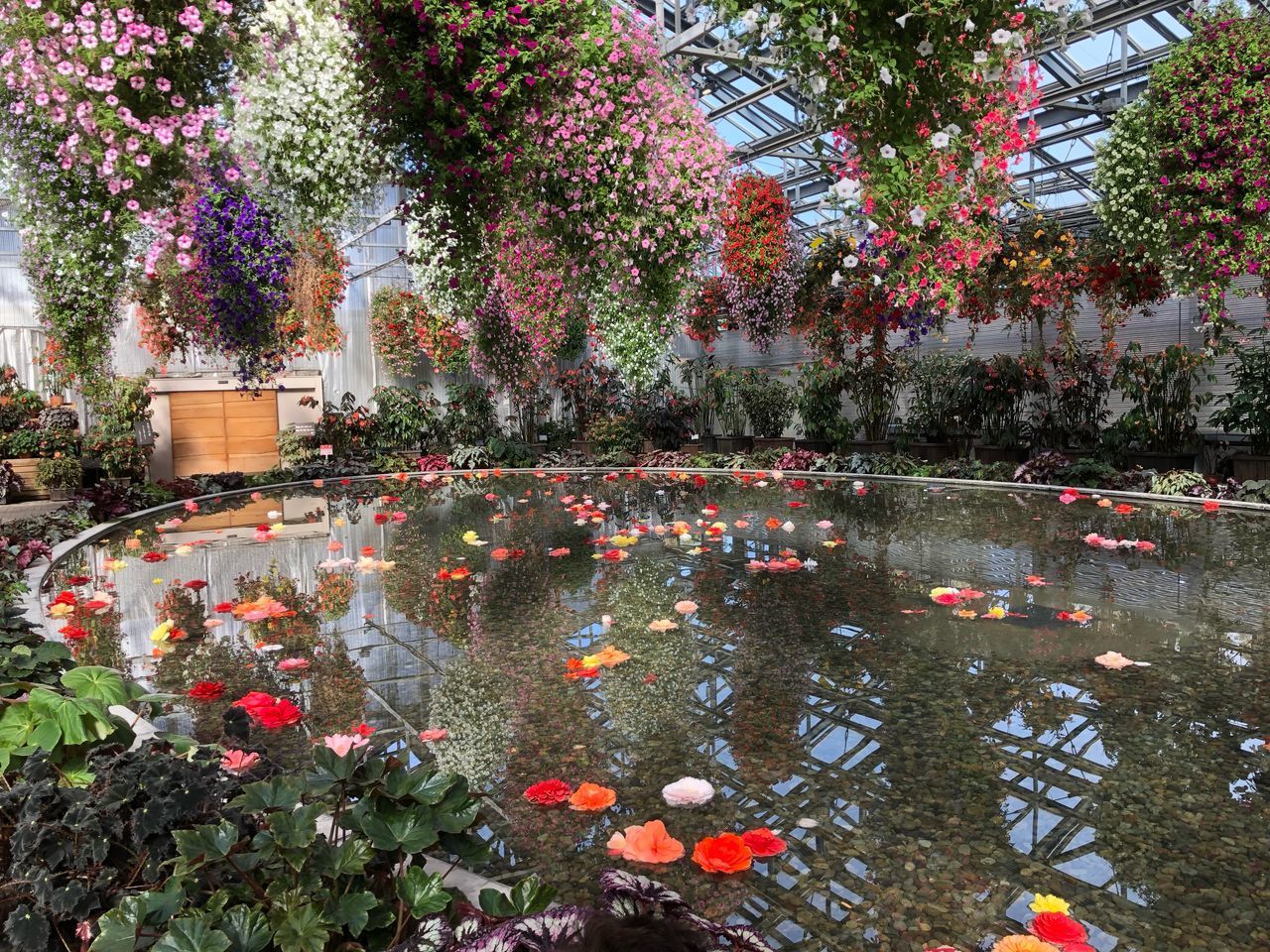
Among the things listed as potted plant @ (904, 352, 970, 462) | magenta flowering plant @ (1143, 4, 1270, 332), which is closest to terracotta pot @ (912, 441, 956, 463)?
potted plant @ (904, 352, 970, 462)

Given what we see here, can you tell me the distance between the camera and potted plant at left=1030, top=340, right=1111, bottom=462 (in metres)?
10.0

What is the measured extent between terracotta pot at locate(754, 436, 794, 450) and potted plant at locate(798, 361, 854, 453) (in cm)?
73

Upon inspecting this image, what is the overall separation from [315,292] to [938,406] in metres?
8.06

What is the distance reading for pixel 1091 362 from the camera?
999 cm

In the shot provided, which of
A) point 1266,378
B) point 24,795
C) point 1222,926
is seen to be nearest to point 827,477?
point 1266,378

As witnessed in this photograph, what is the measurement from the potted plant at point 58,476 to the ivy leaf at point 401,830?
29.2 feet

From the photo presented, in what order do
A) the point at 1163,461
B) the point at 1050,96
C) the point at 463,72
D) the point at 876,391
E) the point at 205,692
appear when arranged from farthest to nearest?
the point at 876,391, the point at 1050,96, the point at 1163,461, the point at 463,72, the point at 205,692

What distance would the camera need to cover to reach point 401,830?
1.13 metres

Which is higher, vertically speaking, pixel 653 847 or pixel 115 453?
pixel 115 453

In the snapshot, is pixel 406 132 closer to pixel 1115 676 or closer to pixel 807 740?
pixel 807 740

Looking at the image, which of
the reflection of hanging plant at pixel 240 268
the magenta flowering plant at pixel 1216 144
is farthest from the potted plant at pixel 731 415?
the reflection of hanging plant at pixel 240 268

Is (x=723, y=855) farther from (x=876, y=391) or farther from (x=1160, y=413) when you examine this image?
(x=876, y=391)

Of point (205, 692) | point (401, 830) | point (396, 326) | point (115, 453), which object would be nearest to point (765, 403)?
point (396, 326)

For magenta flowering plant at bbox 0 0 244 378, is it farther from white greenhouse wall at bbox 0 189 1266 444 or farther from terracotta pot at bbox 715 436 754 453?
terracotta pot at bbox 715 436 754 453
